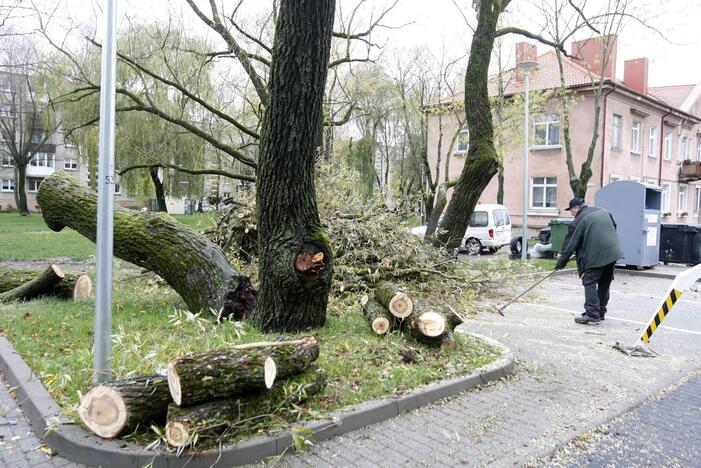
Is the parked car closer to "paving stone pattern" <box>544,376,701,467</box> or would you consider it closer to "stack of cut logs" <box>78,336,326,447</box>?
"paving stone pattern" <box>544,376,701,467</box>

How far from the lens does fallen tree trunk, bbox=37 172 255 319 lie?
6.22 metres

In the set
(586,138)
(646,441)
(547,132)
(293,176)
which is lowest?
(646,441)

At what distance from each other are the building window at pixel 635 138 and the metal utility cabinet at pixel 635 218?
16.4 m

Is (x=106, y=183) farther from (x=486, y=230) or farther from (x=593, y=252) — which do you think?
(x=486, y=230)

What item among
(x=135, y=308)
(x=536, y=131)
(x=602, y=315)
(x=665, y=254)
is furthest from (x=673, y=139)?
(x=135, y=308)

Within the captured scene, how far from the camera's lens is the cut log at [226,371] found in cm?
322

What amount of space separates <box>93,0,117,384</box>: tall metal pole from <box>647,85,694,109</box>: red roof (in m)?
42.6

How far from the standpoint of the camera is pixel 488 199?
99.3 feet

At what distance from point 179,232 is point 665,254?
51.9 ft

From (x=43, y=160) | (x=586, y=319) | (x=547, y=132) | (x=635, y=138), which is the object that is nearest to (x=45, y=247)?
(x=586, y=319)

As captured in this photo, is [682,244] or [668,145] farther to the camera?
[668,145]

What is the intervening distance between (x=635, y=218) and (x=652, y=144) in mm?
20751

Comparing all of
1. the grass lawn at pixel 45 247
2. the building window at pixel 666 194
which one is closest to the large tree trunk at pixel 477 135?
the grass lawn at pixel 45 247

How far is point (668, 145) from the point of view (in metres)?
34.7
